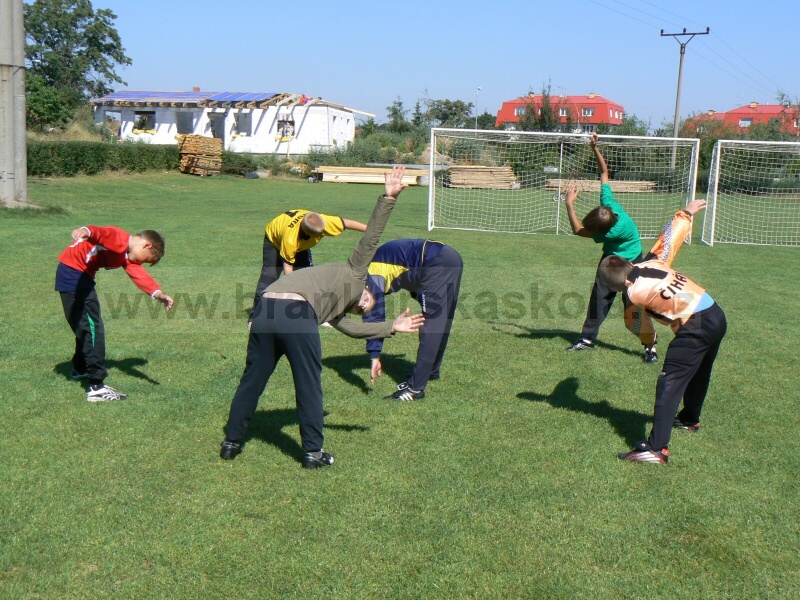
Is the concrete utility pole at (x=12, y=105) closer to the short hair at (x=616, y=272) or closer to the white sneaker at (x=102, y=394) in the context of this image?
the white sneaker at (x=102, y=394)

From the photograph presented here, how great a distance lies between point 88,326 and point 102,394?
0.58m

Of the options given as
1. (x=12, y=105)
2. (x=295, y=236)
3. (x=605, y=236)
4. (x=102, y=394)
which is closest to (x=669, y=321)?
(x=605, y=236)

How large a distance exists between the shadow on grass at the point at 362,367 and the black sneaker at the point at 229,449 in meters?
1.80

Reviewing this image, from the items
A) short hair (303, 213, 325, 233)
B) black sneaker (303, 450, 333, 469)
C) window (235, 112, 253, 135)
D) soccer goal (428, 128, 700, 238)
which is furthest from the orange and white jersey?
window (235, 112, 253, 135)

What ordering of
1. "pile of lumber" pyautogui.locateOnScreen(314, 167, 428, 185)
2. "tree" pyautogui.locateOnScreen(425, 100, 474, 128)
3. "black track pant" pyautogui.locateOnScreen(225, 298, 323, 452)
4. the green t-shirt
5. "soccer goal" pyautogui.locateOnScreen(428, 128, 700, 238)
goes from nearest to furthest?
1. "black track pant" pyautogui.locateOnScreen(225, 298, 323, 452)
2. the green t-shirt
3. "soccer goal" pyautogui.locateOnScreen(428, 128, 700, 238)
4. "pile of lumber" pyautogui.locateOnScreen(314, 167, 428, 185)
5. "tree" pyautogui.locateOnScreen(425, 100, 474, 128)

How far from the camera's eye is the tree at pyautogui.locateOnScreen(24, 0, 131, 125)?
60969 millimetres

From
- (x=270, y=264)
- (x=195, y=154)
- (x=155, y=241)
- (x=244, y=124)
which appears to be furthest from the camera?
(x=244, y=124)

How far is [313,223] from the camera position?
7.46 meters

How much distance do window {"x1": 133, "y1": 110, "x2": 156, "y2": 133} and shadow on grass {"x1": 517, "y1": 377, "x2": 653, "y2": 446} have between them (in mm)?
44994

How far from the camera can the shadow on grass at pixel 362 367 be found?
7117 millimetres

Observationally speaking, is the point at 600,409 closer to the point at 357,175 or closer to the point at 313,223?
the point at 313,223

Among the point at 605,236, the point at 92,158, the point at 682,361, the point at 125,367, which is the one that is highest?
the point at 92,158

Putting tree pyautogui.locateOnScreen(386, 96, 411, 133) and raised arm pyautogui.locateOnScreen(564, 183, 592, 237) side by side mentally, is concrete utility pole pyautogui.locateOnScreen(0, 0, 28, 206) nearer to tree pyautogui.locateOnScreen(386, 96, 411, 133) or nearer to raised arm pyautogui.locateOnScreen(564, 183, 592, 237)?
raised arm pyautogui.locateOnScreen(564, 183, 592, 237)

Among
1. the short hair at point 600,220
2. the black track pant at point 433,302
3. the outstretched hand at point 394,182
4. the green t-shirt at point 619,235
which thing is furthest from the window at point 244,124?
the outstretched hand at point 394,182
